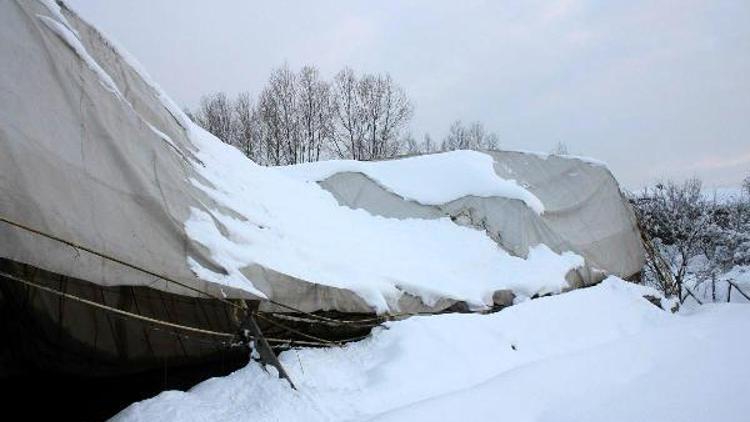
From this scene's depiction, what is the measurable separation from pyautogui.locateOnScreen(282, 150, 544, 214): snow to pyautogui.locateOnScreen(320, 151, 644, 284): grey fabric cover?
16 cm

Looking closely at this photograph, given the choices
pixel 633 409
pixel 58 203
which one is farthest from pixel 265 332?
pixel 633 409

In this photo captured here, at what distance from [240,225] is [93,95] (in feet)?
5.20

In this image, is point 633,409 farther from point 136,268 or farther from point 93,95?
point 93,95

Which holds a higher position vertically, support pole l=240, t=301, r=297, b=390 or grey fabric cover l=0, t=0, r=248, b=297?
grey fabric cover l=0, t=0, r=248, b=297

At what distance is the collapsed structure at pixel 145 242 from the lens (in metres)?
3.00

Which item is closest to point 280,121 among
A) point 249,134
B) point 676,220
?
point 249,134

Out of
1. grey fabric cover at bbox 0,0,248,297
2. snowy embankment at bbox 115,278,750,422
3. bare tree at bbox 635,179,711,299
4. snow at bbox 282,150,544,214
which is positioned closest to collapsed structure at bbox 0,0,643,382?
grey fabric cover at bbox 0,0,248,297

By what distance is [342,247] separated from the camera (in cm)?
586

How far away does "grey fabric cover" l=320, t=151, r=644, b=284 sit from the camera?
861 cm

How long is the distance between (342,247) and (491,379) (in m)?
2.28

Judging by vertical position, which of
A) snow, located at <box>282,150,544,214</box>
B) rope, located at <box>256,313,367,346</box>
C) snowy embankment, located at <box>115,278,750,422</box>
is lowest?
snowy embankment, located at <box>115,278,750,422</box>

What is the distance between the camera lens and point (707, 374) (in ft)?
17.4

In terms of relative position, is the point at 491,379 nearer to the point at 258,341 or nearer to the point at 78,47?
the point at 258,341

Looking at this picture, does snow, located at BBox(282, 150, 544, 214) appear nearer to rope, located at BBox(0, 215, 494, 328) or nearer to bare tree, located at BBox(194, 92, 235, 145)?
rope, located at BBox(0, 215, 494, 328)
